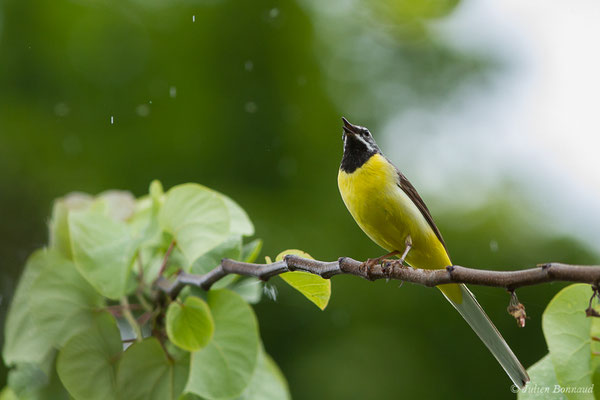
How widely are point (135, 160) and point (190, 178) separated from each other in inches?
7.6

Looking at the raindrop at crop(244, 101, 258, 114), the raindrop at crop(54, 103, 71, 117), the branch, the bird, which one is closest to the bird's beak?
the bird

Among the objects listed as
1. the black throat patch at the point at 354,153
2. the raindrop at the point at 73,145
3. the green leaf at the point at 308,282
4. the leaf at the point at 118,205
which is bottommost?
the raindrop at the point at 73,145

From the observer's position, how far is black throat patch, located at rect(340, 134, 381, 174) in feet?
2.04

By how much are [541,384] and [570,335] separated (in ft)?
0.13

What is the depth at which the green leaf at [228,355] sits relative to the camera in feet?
1.48

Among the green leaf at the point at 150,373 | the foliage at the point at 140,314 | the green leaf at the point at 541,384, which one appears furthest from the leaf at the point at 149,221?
the green leaf at the point at 541,384

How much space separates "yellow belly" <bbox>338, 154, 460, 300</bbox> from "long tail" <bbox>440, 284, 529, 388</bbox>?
A: 10 centimetres

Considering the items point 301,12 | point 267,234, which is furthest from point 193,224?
point 301,12

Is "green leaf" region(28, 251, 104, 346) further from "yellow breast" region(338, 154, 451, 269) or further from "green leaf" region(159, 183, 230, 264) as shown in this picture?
"yellow breast" region(338, 154, 451, 269)

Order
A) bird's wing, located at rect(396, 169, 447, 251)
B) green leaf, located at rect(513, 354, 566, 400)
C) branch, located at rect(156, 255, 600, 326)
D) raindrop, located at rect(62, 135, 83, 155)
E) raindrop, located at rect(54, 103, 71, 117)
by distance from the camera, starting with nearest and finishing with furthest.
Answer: branch, located at rect(156, 255, 600, 326) < green leaf, located at rect(513, 354, 566, 400) < bird's wing, located at rect(396, 169, 447, 251) < raindrop, located at rect(54, 103, 71, 117) < raindrop, located at rect(62, 135, 83, 155)

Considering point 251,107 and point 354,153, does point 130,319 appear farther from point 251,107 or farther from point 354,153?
point 251,107

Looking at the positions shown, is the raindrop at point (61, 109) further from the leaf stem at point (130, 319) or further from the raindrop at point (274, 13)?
the leaf stem at point (130, 319)

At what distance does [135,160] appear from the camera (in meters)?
1.76

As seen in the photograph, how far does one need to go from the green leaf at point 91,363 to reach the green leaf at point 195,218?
0.32ft
